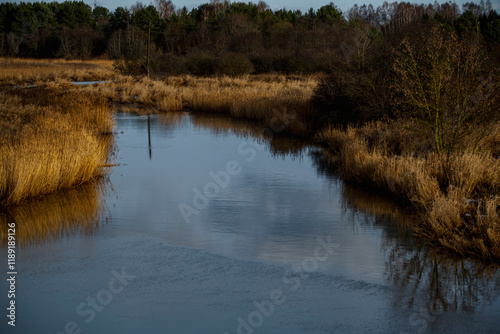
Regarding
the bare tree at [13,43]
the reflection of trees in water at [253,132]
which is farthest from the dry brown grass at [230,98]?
the bare tree at [13,43]

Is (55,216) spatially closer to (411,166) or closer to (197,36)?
(411,166)

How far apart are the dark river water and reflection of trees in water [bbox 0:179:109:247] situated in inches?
1.3

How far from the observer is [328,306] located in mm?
6848

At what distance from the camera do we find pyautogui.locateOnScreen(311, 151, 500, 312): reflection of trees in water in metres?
7.06

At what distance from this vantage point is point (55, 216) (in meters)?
10.8

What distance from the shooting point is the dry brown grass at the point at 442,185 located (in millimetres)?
8500

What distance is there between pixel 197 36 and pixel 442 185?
57.7 m

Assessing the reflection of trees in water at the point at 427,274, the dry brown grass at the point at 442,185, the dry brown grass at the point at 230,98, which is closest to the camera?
the reflection of trees in water at the point at 427,274

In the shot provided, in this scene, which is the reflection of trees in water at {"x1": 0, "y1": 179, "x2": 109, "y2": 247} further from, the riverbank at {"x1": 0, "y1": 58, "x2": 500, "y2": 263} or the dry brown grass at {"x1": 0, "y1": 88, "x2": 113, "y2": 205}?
the riverbank at {"x1": 0, "y1": 58, "x2": 500, "y2": 263}

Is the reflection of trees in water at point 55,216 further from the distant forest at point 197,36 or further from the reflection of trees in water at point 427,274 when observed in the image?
the distant forest at point 197,36

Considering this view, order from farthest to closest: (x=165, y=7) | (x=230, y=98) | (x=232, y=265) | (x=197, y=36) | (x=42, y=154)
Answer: (x=165, y=7) < (x=197, y=36) < (x=230, y=98) < (x=42, y=154) < (x=232, y=265)

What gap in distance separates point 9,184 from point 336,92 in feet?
38.2

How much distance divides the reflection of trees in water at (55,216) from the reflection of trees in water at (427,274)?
469 centimetres

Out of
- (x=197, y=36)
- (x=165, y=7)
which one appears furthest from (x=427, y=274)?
(x=165, y=7)
